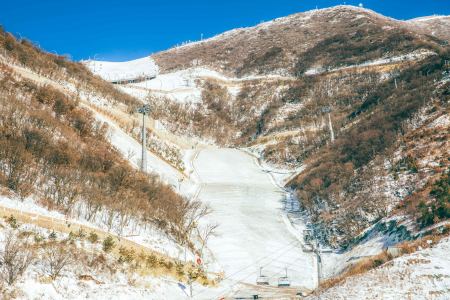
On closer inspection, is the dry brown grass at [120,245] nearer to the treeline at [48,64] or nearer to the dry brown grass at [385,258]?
the dry brown grass at [385,258]

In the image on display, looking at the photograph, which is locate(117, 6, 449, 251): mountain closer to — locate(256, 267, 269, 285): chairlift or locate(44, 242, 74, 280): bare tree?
locate(256, 267, 269, 285): chairlift

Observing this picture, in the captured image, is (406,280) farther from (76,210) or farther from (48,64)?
(48,64)

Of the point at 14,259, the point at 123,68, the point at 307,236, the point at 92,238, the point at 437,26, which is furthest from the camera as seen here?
the point at 437,26

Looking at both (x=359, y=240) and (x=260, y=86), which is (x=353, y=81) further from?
(x=359, y=240)

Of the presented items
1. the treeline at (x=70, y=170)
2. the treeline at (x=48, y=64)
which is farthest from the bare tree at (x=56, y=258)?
the treeline at (x=48, y=64)

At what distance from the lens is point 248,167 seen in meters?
56.8

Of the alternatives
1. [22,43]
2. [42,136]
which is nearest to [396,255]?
[42,136]

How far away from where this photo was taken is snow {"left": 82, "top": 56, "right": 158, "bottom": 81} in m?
121

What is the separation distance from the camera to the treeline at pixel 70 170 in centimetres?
2364

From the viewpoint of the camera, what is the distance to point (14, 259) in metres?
15.8

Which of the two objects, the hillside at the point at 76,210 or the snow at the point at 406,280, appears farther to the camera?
the hillside at the point at 76,210

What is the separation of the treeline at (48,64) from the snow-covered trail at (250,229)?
18835 mm

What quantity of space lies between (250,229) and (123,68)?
384ft

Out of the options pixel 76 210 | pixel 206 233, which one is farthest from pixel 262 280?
pixel 76 210
